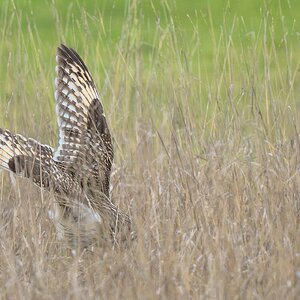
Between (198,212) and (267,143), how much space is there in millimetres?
935

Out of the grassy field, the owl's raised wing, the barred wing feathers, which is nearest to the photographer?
the grassy field

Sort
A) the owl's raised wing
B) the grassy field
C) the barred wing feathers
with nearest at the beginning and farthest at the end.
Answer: the grassy field, the barred wing feathers, the owl's raised wing

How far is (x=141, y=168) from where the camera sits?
531 cm

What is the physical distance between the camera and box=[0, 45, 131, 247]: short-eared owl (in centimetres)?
483

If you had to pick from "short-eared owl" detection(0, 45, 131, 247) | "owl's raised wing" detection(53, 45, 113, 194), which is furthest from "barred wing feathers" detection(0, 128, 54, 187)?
"owl's raised wing" detection(53, 45, 113, 194)

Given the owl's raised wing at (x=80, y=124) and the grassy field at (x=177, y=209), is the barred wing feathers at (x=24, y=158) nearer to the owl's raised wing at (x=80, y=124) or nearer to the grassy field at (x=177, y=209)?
the grassy field at (x=177, y=209)

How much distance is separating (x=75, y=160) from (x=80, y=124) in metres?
0.26

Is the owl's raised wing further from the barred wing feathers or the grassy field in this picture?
the barred wing feathers

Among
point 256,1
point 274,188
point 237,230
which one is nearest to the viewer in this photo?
point 237,230

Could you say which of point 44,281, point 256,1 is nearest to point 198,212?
point 44,281

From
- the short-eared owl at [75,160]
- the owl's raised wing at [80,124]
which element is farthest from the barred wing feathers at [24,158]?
the owl's raised wing at [80,124]

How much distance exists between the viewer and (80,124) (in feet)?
18.1

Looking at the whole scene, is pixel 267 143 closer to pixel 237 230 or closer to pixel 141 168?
pixel 141 168

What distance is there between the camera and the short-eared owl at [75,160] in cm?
483
